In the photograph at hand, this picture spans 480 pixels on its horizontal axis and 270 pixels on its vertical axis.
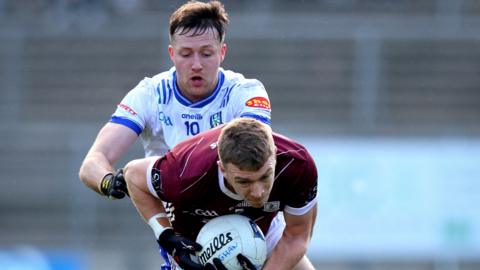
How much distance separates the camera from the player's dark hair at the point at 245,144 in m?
5.49

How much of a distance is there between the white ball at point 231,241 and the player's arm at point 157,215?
64mm

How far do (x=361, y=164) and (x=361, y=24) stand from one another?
2796 millimetres

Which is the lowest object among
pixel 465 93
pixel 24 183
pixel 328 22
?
pixel 24 183

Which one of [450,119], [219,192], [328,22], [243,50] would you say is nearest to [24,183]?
[243,50]

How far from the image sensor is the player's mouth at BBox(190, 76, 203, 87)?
21.6 feet

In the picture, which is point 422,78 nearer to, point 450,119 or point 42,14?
point 450,119

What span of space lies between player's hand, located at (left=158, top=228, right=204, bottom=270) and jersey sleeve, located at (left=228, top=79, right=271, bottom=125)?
2.87 feet

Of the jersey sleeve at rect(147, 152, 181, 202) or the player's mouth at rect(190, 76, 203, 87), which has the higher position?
the player's mouth at rect(190, 76, 203, 87)

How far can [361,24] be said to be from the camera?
50.3 feet

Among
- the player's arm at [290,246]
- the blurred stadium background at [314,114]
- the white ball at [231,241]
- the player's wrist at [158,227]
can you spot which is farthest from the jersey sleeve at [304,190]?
the blurred stadium background at [314,114]

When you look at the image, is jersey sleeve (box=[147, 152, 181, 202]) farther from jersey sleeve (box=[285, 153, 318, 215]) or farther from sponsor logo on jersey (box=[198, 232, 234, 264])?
jersey sleeve (box=[285, 153, 318, 215])

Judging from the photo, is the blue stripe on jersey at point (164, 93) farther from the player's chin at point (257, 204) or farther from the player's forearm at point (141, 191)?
the player's chin at point (257, 204)

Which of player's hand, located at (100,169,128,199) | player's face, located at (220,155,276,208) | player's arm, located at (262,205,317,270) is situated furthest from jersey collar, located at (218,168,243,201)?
player's hand, located at (100,169,128,199)

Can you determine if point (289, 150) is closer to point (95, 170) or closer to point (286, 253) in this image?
point (286, 253)
